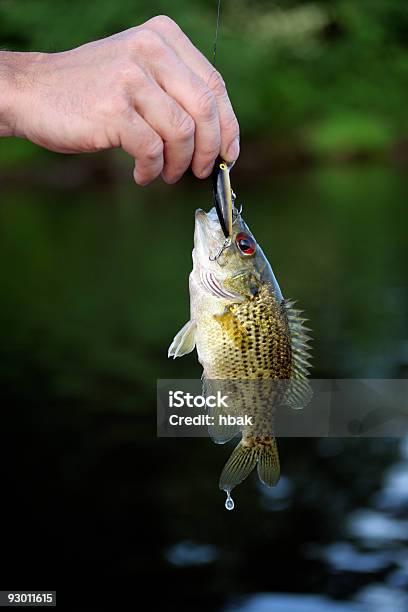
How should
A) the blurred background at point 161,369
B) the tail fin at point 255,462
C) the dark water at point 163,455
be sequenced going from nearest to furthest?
the tail fin at point 255,462 → the dark water at point 163,455 → the blurred background at point 161,369

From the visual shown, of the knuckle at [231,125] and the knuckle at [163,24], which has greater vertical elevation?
the knuckle at [163,24]

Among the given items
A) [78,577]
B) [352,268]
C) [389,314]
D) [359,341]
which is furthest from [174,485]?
[352,268]

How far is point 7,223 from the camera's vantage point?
32500 mm

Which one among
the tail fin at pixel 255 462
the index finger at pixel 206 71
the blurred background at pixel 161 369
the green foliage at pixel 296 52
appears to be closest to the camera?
the index finger at pixel 206 71

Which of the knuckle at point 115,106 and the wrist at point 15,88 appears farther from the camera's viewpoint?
the wrist at point 15,88

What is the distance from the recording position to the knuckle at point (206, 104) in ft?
7.47

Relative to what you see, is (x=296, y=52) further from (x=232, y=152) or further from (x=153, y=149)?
(x=153, y=149)

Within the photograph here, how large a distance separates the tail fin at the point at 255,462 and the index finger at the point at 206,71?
2.67 ft

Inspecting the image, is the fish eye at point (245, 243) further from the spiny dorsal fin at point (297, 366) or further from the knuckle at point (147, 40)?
the knuckle at point (147, 40)

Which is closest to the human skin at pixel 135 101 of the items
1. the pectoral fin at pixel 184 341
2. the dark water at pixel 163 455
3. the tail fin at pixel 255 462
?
the pectoral fin at pixel 184 341

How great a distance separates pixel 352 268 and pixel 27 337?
898cm

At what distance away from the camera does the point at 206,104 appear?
90.1 inches

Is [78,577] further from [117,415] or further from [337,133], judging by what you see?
[337,133]

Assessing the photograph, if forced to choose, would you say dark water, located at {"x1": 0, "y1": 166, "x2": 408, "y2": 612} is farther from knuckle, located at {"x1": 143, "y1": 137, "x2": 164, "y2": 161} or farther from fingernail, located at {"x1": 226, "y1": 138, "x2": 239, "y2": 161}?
knuckle, located at {"x1": 143, "y1": 137, "x2": 164, "y2": 161}
